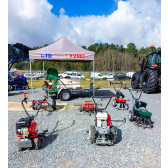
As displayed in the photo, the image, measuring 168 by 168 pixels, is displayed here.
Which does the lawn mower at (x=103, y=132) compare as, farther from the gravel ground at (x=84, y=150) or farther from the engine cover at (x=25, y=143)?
the engine cover at (x=25, y=143)

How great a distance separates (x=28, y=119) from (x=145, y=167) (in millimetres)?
2724

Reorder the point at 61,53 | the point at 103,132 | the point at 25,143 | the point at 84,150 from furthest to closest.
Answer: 1. the point at 61,53
2. the point at 103,132
3. the point at 84,150
4. the point at 25,143

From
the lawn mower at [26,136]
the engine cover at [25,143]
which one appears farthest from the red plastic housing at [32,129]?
the engine cover at [25,143]

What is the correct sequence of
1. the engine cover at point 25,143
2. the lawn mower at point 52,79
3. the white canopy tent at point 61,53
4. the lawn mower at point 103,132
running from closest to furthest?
the engine cover at point 25,143 → the lawn mower at point 103,132 → the white canopy tent at point 61,53 → the lawn mower at point 52,79

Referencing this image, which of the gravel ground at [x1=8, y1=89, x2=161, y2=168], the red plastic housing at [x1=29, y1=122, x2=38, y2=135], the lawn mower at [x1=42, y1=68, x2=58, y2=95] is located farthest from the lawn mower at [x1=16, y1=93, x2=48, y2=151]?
the lawn mower at [x1=42, y1=68, x2=58, y2=95]

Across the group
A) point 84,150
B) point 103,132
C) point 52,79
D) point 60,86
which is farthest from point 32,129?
point 60,86

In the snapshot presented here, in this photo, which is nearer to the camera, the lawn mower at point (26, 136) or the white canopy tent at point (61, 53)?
the lawn mower at point (26, 136)

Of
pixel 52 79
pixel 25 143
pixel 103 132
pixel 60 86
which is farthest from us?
pixel 60 86

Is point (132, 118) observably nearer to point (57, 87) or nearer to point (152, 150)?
point (152, 150)

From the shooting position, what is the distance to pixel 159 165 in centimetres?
271

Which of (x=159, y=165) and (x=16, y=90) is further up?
(x=16, y=90)

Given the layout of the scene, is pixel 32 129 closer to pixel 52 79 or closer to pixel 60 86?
pixel 52 79

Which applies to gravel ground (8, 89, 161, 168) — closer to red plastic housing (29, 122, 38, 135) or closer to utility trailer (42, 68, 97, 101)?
red plastic housing (29, 122, 38, 135)

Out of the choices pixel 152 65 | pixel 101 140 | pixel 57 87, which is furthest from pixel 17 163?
pixel 152 65
